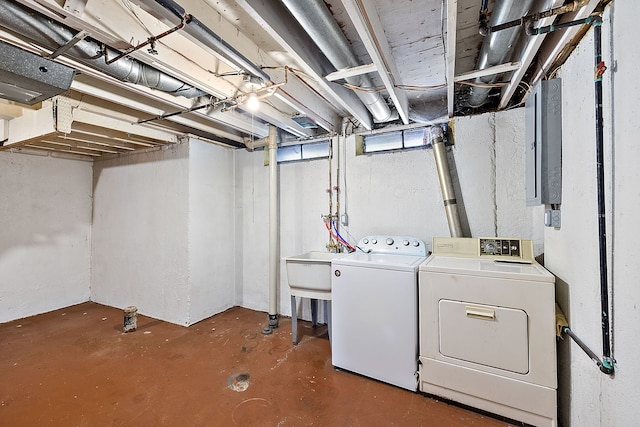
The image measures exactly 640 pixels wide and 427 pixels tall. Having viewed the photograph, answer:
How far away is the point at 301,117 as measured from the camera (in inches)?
117

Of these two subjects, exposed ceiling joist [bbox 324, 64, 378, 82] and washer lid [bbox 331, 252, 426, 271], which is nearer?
exposed ceiling joist [bbox 324, 64, 378, 82]

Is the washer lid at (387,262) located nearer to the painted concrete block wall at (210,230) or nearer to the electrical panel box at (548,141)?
the electrical panel box at (548,141)

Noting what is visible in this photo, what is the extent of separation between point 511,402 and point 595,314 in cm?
82

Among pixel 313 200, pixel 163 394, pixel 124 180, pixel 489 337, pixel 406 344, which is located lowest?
pixel 163 394

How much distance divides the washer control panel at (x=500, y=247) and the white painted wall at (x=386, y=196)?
240 mm

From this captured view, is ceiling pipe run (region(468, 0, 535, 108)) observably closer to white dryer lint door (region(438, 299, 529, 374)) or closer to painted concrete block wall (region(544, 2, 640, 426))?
painted concrete block wall (region(544, 2, 640, 426))

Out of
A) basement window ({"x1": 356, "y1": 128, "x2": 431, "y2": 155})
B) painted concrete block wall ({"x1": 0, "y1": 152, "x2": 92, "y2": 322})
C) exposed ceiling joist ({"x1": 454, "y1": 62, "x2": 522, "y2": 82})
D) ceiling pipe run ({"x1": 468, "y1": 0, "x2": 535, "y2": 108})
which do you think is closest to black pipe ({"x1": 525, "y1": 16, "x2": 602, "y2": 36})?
ceiling pipe run ({"x1": 468, "y1": 0, "x2": 535, "y2": 108})

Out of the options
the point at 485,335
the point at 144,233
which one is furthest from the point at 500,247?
the point at 144,233

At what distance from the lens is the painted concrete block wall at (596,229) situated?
3.08ft

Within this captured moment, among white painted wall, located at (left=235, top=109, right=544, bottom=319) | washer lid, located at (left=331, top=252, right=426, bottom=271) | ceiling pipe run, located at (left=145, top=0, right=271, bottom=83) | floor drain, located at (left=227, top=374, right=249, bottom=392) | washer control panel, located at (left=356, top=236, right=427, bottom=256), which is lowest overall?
floor drain, located at (left=227, top=374, right=249, bottom=392)

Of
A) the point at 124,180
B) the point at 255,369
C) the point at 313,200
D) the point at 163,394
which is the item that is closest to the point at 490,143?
the point at 313,200

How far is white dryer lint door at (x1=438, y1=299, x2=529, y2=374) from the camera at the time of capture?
1599 mm

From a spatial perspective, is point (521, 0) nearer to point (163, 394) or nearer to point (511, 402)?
point (511, 402)

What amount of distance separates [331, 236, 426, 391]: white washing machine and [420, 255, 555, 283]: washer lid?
167 mm
